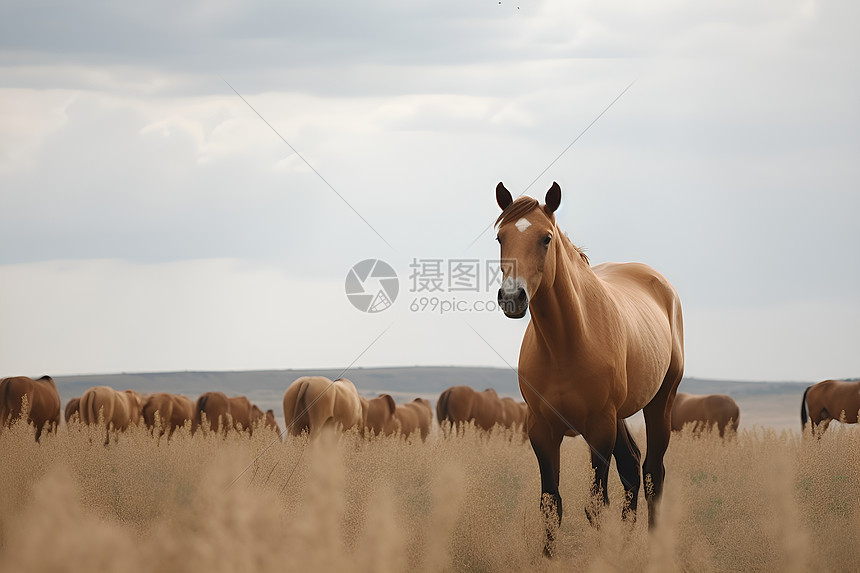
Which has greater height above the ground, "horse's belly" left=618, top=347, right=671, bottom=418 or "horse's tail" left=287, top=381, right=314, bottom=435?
"horse's belly" left=618, top=347, right=671, bottom=418

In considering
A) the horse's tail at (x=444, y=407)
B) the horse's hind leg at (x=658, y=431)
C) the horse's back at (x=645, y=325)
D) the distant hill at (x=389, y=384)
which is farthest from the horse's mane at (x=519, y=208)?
the distant hill at (x=389, y=384)

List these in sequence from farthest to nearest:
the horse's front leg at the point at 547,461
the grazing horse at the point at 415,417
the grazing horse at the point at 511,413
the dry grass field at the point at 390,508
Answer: the grazing horse at the point at 511,413
the grazing horse at the point at 415,417
the horse's front leg at the point at 547,461
the dry grass field at the point at 390,508

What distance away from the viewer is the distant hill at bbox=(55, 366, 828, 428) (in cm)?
7212

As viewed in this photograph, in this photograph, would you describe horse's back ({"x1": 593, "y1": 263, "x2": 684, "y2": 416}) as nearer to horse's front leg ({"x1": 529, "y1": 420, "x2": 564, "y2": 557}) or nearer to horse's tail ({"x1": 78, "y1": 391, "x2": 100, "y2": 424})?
horse's front leg ({"x1": 529, "y1": 420, "x2": 564, "y2": 557})

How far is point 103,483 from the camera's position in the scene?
733 centimetres

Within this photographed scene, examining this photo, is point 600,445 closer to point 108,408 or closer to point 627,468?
point 627,468

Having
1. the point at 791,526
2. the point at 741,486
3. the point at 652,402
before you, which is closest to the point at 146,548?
the point at 791,526

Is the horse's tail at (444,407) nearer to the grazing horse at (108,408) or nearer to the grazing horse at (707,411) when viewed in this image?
the grazing horse at (707,411)

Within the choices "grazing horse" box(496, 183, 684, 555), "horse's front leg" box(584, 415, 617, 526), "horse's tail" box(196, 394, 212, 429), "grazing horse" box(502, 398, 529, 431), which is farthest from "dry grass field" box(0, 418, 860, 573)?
"grazing horse" box(502, 398, 529, 431)

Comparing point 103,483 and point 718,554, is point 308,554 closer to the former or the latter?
point 718,554

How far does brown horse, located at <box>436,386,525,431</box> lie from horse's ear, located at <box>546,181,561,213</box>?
10.1 metres

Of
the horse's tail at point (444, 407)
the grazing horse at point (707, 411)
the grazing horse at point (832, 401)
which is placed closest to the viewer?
the grazing horse at point (832, 401)

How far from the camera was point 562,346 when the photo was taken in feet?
17.6

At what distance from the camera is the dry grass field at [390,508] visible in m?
Answer: 4.03
